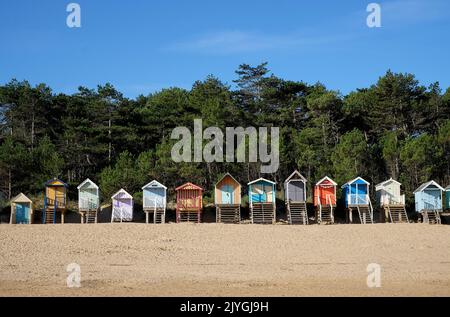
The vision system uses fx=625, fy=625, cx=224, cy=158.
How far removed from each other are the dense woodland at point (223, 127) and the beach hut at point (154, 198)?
2.46 metres

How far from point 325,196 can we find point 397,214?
573cm

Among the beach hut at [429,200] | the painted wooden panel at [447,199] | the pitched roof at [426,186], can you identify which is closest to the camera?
the pitched roof at [426,186]

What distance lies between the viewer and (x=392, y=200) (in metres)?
45.3

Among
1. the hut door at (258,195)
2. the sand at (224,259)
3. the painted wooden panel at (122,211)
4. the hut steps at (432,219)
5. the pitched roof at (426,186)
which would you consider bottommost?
the sand at (224,259)

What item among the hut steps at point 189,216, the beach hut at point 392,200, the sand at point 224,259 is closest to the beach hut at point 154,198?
the hut steps at point 189,216

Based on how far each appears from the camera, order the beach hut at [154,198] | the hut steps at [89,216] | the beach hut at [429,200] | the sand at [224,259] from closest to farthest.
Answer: the sand at [224,259] < the hut steps at [89,216] < the beach hut at [154,198] < the beach hut at [429,200]

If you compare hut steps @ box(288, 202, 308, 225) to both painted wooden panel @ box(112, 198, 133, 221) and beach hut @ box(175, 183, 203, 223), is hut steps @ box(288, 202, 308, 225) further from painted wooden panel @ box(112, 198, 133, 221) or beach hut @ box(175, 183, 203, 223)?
painted wooden panel @ box(112, 198, 133, 221)

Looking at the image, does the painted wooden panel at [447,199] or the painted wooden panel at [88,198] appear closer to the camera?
the painted wooden panel at [88,198]

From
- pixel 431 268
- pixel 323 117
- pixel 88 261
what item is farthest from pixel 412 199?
pixel 88 261

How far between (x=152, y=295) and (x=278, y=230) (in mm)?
18330

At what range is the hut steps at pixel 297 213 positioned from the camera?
4372 cm

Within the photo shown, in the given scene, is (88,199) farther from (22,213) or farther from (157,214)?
(157,214)

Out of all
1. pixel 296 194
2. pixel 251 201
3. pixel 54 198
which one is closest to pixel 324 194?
pixel 296 194

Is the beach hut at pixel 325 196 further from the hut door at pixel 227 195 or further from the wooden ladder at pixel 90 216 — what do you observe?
the wooden ladder at pixel 90 216
